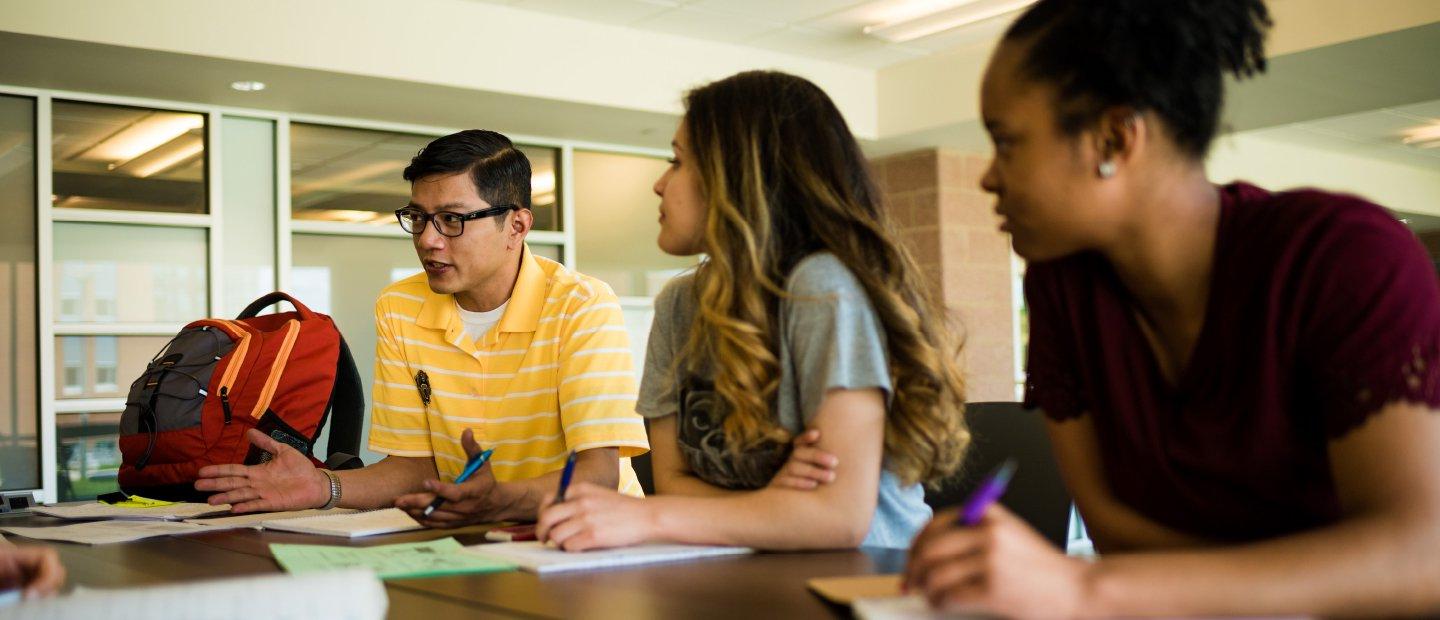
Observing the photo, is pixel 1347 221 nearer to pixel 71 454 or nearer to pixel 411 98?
pixel 411 98

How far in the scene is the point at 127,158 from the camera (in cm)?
A: 479

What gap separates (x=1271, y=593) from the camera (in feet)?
Answer: 2.86

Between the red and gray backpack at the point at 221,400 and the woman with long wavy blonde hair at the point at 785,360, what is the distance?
46.2 inches

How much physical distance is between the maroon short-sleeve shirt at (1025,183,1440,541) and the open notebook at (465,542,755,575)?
0.43 metres

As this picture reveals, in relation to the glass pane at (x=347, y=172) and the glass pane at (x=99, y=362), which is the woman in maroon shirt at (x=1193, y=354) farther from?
the glass pane at (x=347, y=172)

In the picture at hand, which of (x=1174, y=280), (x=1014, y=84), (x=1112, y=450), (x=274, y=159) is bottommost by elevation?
(x=1112, y=450)

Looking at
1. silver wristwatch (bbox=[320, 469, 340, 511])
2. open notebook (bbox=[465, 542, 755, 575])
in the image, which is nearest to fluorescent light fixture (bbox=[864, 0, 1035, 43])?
silver wristwatch (bbox=[320, 469, 340, 511])

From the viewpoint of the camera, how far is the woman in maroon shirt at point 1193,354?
34.5 inches

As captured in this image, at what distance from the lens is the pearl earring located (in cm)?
108

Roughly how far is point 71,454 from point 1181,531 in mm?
4579

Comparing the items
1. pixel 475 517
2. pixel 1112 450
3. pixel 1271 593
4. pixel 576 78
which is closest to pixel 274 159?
pixel 576 78

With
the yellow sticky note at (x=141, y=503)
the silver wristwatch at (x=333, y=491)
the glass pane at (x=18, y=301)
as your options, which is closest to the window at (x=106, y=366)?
the glass pane at (x=18, y=301)

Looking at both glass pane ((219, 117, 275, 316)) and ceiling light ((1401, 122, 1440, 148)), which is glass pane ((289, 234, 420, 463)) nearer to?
glass pane ((219, 117, 275, 316))

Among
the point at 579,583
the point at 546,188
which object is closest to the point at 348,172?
the point at 546,188
